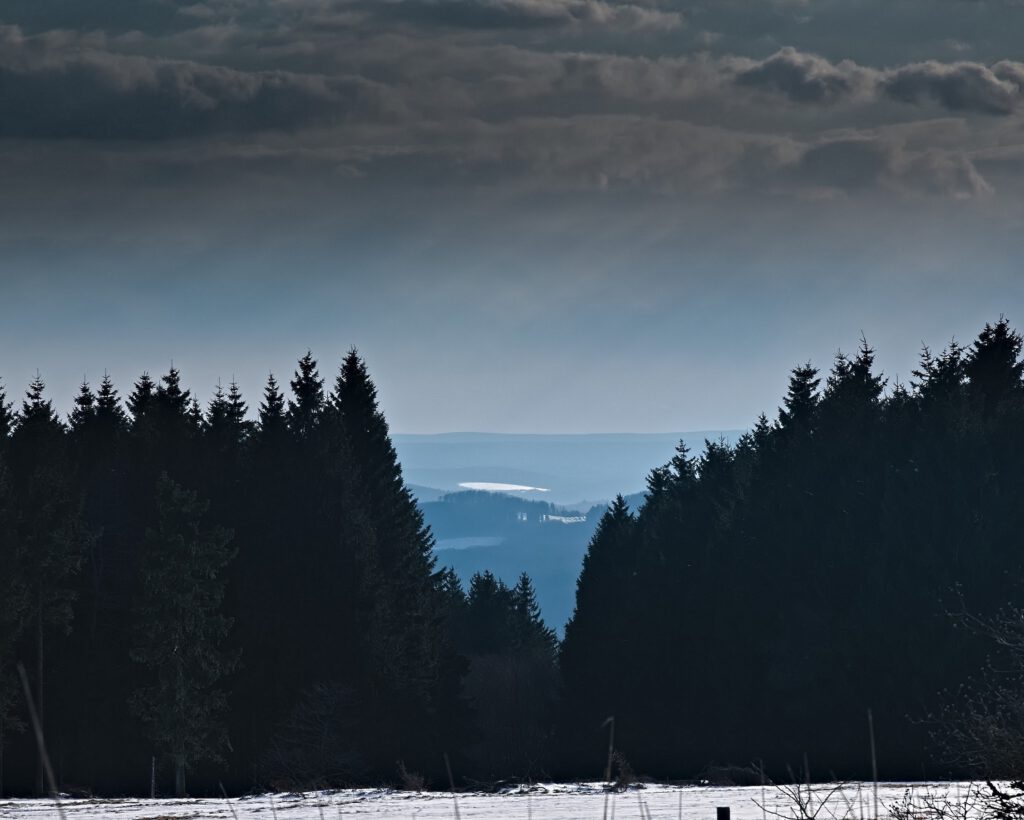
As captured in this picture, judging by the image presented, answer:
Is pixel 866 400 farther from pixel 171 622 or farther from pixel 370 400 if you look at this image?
pixel 171 622

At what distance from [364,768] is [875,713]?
1898cm

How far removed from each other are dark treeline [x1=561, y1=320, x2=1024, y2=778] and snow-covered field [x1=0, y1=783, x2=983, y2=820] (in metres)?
25.7

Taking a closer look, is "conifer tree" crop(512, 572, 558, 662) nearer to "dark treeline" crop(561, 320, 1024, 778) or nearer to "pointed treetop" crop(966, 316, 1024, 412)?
"dark treeline" crop(561, 320, 1024, 778)

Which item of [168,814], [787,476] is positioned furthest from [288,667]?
[168,814]

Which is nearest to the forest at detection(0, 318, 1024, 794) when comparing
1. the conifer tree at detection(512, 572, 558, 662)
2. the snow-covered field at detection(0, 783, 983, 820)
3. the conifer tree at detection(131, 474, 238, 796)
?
the conifer tree at detection(131, 474, 238, 796)

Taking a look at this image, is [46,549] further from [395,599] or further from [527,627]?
[527,627]

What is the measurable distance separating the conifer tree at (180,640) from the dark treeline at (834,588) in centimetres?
1790

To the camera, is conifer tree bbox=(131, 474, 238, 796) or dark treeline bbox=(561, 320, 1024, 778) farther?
dark treeline bbox=(561, 320, 1024, 778)

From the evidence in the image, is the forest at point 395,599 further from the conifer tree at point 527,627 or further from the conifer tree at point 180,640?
the conifer tree at point 527,627

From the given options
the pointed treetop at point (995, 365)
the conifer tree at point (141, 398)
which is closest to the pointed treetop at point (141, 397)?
the conifer tree at point (141, 398)

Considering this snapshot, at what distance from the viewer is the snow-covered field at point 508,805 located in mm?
18578

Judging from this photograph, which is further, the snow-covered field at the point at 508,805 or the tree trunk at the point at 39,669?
the tree trunk at the point at 39,669

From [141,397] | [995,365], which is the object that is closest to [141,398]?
[141,397]

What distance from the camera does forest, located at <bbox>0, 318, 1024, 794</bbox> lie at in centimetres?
5434
